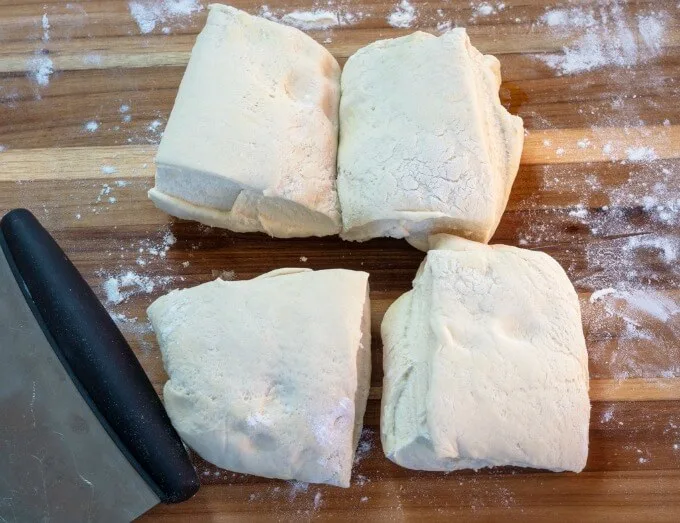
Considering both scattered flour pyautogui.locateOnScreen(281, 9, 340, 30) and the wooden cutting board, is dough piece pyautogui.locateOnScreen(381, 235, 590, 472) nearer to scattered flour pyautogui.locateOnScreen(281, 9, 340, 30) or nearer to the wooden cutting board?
the wooden cutting board

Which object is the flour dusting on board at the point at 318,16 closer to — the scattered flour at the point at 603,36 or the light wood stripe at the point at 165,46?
the light wood stripe at the point at 165,46

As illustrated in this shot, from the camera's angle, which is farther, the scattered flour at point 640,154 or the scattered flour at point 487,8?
the scattered flour at point 487,8

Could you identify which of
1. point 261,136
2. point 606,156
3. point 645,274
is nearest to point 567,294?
point 645,274

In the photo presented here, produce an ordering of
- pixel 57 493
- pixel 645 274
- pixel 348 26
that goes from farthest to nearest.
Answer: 1. pixel 348 26
2. pixel 645 274
3. pixel 57 493

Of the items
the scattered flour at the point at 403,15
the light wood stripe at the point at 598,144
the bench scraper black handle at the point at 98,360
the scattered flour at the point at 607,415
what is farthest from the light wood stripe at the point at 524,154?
the scattered flour at the point at 607,415

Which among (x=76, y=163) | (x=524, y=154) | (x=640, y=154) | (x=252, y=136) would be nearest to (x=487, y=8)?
(x=524, y=154)

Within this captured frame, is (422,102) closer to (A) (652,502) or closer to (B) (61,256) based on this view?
(B) (61,256)

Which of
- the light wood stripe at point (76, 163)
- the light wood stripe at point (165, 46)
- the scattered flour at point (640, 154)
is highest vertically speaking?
the light wood stripe at point (165, 46)

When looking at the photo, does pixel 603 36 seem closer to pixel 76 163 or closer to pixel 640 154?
pixel 640 154
